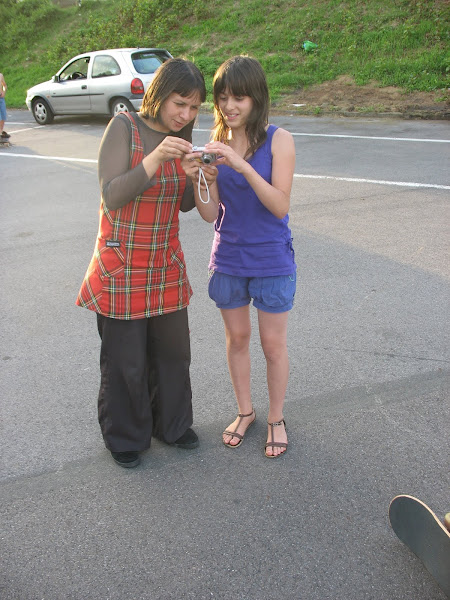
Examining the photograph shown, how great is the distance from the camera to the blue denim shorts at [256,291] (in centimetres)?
275

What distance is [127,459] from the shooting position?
292 cm

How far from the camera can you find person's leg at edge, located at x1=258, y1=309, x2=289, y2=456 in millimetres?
2848

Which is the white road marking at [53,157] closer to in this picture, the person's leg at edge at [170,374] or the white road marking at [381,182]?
the white road marking at [381,182]

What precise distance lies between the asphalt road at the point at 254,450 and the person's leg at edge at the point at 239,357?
93mm

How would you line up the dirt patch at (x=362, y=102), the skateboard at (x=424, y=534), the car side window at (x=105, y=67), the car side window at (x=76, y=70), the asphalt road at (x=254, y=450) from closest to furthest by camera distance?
the skateboard at (x=424, y=534)
the asphalt road at (x=254, y=450)
the dirt patch at (x=362, y=102)
the car side window at (x=105, y=67)
the car side window at (x=76, y=70)

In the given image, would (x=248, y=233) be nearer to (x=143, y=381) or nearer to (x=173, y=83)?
(x=173, y=83)

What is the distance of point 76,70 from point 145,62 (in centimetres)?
200

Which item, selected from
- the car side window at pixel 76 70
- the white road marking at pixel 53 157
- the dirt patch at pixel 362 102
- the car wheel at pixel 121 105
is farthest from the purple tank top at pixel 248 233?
the car side window at pixel 76 70

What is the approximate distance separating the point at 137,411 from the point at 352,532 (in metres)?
1.12

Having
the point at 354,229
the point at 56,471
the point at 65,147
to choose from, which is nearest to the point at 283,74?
the point at 65,147

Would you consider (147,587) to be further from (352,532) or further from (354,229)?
(354,229)

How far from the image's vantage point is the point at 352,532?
2.46 metres

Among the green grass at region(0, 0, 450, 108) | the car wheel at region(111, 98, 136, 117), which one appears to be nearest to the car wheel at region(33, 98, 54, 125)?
the car wheel at region(111, 98, 136, 117)

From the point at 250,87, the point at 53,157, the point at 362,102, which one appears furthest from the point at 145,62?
the point at 250,87
